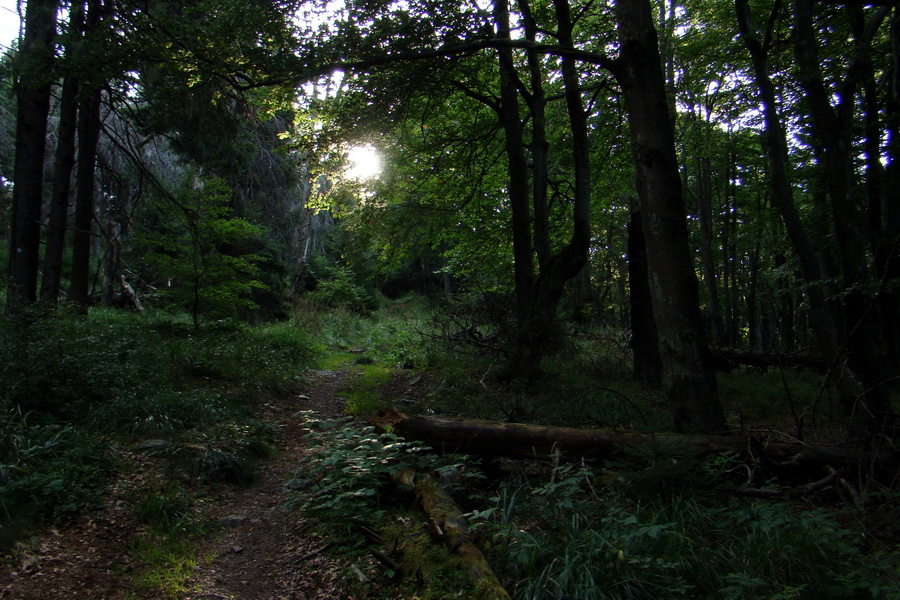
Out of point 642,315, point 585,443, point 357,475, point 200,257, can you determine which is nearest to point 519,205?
point 642,315

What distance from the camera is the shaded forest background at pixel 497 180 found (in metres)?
4.96

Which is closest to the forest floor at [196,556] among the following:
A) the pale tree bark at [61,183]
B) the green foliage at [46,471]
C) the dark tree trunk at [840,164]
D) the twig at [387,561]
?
the green foliage at [46,471]

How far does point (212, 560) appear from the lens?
351cm

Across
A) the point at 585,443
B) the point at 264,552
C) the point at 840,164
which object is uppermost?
the point at 840,164

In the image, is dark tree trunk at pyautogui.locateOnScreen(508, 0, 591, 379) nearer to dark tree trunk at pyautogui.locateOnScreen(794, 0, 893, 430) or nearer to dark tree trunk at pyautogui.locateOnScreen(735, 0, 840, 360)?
dark tree trunk at pyautogui.locateOnScreen(735, 0, 840, 360)

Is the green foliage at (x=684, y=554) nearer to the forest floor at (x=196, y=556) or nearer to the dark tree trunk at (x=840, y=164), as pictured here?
the forest floor at (x=196, y=556)

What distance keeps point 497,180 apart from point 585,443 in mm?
8831

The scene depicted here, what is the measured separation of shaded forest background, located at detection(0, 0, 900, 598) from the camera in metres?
4.96

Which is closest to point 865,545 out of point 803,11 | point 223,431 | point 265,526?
point 265,526

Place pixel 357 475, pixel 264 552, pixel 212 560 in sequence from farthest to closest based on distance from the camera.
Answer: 1. pixel 357 475
2. pixel 264 552
3. pixel 212 560

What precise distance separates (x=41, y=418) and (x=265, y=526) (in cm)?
268

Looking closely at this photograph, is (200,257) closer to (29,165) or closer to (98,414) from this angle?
(29,165)

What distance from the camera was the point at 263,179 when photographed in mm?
17219

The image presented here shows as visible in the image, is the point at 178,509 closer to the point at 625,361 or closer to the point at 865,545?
the point at 865,545
